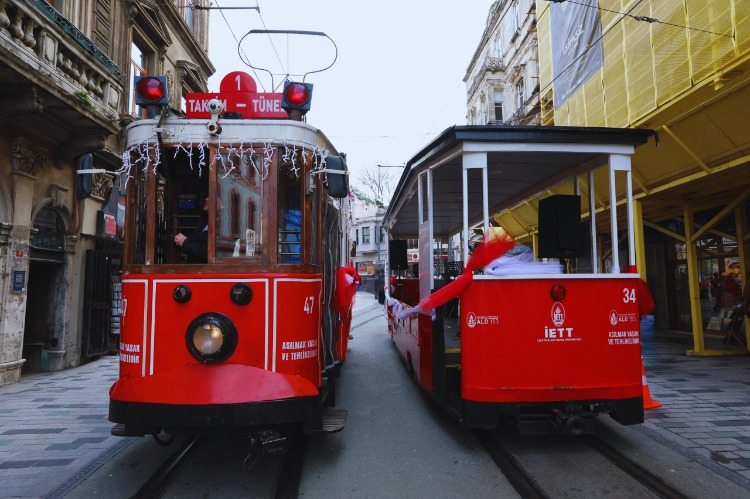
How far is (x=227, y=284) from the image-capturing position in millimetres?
3709

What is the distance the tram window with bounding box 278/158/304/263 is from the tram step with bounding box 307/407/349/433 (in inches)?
56.3

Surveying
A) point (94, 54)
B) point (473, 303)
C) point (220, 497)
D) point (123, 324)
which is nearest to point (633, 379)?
point (473, 303)

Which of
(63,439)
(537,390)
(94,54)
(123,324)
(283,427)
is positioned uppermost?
(94,54)

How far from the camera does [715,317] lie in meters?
10.9

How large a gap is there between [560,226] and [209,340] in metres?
4.13

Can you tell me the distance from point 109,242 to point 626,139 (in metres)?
10.1

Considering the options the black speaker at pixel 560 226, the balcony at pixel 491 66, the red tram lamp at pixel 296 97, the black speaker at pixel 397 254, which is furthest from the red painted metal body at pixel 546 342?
the balcony at pixel 491 66

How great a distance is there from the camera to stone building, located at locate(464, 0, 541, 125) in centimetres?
2200

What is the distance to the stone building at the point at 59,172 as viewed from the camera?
22.8 feet

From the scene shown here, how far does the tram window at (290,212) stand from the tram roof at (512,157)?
1.58m

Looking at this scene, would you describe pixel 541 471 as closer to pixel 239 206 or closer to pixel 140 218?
pixel 239 206

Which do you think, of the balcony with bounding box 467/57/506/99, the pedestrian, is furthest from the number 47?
the balcony with bounding box 467/57/506/99

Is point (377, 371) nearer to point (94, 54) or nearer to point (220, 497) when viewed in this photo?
point (220, 497)

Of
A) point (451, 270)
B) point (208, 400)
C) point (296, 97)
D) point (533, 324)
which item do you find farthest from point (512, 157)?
point (208, 400)
